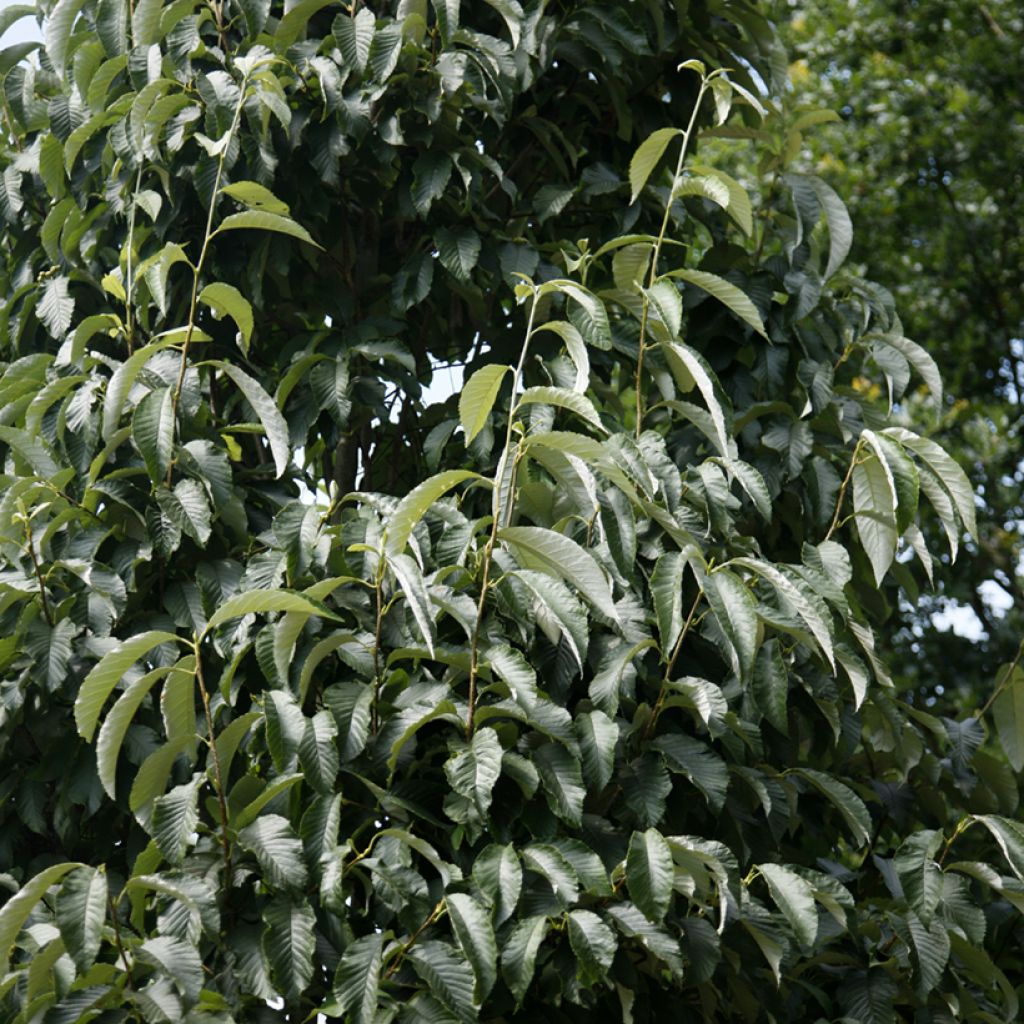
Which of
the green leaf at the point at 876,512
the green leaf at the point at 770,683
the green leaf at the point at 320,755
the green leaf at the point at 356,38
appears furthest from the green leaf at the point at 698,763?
the green leaf at the point at 356,38

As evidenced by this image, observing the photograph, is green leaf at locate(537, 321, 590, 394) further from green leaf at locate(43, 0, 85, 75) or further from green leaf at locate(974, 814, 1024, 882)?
green leaf at locate(43, 0, 85, 75)

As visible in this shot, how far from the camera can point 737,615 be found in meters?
2.28

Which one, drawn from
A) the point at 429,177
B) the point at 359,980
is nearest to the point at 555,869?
the point at 359,980

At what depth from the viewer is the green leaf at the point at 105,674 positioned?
2.17 m

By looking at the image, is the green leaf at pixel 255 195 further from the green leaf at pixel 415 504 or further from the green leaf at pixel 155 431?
the green leaf at pixel 415 504

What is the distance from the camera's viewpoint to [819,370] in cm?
307

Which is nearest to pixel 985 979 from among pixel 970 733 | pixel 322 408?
pixel 970 733

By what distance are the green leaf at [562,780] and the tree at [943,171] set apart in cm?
708

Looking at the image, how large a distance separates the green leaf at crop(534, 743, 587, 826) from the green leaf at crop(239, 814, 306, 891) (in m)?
0.39

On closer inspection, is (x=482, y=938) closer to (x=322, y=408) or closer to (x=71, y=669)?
(x=71, y=669)

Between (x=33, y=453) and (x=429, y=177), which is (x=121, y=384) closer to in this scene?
(x=33, y=453)

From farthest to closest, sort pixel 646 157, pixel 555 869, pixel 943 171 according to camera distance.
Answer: pixel 943 171 < pixel 646 157 < pixel 555 869

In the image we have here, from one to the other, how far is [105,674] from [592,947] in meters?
0.83

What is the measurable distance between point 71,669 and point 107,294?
3.26ft
